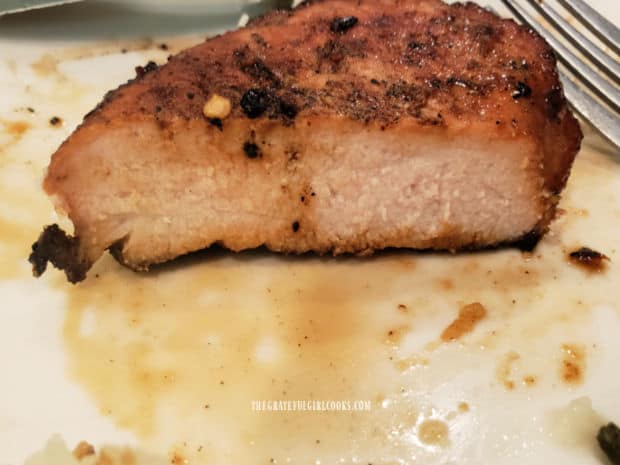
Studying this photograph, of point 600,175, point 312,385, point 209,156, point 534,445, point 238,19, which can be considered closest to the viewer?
point 534,445

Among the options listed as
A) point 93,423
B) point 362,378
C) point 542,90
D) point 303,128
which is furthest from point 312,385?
point 542,90

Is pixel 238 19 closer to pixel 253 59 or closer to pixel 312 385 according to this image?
pixel 253 59

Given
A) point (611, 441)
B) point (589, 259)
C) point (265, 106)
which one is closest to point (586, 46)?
point (589, 259)

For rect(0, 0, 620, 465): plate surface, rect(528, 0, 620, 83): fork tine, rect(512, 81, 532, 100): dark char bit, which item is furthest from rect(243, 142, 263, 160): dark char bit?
rect(528, 0, 620, 83): fork tine

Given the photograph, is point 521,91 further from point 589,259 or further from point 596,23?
point 596,23

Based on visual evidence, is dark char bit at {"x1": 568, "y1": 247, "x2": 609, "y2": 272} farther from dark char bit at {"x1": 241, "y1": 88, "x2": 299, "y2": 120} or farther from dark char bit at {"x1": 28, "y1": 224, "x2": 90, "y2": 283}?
dark char bit at {"x1": 28, "y1": 224, "x2": 90, "y2": 283}
